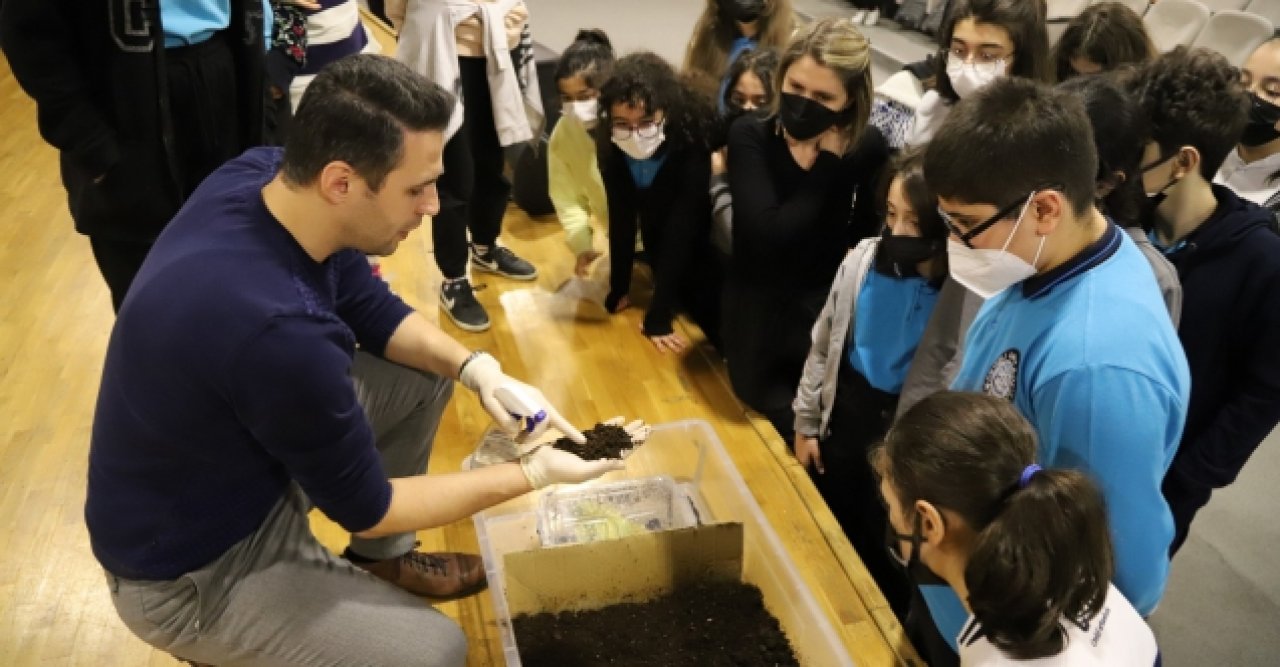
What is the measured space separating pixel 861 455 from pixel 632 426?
2.31 feet

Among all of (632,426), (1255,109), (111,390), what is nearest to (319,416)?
(111,390)

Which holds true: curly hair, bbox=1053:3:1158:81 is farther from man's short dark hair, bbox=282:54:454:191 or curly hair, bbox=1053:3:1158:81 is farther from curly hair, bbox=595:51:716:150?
man's short dark hair, bbox=282:54:454:191

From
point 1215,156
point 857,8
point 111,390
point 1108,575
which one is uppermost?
point 1215,156

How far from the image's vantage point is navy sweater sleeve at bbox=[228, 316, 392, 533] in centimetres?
122

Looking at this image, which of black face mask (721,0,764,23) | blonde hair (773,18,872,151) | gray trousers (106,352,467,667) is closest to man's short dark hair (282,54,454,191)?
gray trousers (106,352,467,667)

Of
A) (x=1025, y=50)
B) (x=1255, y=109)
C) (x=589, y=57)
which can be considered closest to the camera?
(x=1255, y=109)

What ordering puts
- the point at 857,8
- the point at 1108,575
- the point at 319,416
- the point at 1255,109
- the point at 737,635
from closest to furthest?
the point at 1108,575, the point at 319,416, the point at 737,635, the point at 1255,109, the point at 857,8

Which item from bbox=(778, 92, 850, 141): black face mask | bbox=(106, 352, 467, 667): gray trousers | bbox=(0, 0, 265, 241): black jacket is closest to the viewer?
bbox=(106, 352, 467, 667): gray trousers

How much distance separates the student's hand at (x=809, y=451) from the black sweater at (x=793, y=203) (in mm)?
453

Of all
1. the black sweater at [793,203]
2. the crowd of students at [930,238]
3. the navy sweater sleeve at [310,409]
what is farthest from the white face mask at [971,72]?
the navy sweater sleeve at [310,409]

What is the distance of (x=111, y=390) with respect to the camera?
133 cm

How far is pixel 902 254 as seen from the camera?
1.87m

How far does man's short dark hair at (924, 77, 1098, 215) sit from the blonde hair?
92cm

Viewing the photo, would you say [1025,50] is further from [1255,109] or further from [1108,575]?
[1108,575]
